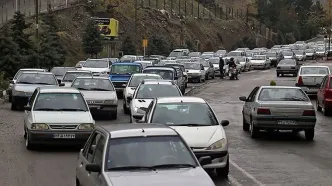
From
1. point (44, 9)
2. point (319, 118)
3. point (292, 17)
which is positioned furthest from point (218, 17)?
point (319, 118)

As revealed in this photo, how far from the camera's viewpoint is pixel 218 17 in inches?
5620

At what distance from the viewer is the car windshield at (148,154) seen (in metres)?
8.84

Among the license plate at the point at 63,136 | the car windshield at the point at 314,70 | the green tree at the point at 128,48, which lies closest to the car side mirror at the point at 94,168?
the license plate at the point at 63,136

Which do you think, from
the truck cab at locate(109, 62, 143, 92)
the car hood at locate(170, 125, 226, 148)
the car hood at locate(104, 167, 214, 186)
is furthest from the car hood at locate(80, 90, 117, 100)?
the car hood at locate(104, 167, 214, 186)

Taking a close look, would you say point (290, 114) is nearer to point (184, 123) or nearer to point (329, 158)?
point (329, 158)

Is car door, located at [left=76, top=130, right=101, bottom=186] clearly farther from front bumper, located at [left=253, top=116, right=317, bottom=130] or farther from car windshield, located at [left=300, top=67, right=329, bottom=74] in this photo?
car windshield, located at [left=300, top=67, right=329, bottom=74]

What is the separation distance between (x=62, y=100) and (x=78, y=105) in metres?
0.48

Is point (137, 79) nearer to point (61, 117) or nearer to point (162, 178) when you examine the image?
point (61, 117)

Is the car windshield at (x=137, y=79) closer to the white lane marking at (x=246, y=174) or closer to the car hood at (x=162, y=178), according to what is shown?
the white lane marking at (x=246, y=174)

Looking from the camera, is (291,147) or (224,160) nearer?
(224,160)

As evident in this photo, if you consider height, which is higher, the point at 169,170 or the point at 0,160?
the point at 169,170

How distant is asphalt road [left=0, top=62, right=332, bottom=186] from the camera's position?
517 inches

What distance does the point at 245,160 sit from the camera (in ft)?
52.1

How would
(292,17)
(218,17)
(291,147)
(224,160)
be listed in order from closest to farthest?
(224,160), (291,147), (218,17), (292,17)
